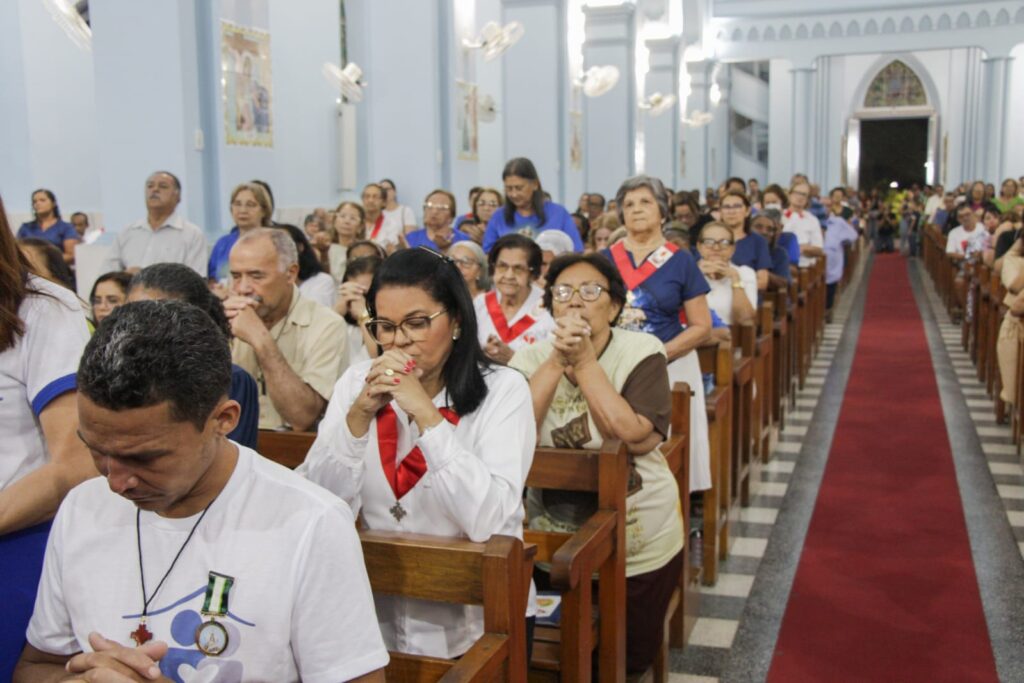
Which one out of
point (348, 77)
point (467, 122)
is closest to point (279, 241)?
point (467, 122)

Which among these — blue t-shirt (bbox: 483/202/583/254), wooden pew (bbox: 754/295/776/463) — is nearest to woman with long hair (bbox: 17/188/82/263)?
blue t-shirt (bbox: 483/202/583/254)

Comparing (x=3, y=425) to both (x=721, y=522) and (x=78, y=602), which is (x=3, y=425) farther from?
(x=721, y=522)

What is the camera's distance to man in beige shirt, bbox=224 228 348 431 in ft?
11.4

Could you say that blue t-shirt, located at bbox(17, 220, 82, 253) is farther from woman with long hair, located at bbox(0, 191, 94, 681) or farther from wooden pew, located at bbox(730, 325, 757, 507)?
woman with long hair, located at bbox(0, 191, 94, 681)

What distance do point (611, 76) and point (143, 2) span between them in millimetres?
8913

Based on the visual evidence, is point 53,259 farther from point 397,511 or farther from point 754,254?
point 754,254

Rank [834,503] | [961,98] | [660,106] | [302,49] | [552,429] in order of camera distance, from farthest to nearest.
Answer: [961,98] < [660,106] < [302,49] < [834,503] < [552,429]

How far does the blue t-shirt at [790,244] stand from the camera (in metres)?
8.94

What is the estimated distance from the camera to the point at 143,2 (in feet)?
22.4

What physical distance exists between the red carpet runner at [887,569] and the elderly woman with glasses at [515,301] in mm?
1507

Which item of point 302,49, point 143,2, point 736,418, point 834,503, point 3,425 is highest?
point 302,49

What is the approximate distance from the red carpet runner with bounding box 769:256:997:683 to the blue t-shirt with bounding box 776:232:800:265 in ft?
4.53

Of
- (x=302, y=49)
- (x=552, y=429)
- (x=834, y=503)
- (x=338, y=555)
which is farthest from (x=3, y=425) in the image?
(x=302, y=49)

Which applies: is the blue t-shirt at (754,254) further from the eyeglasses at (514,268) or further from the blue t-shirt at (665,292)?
the eyeglasses at (514,268)
